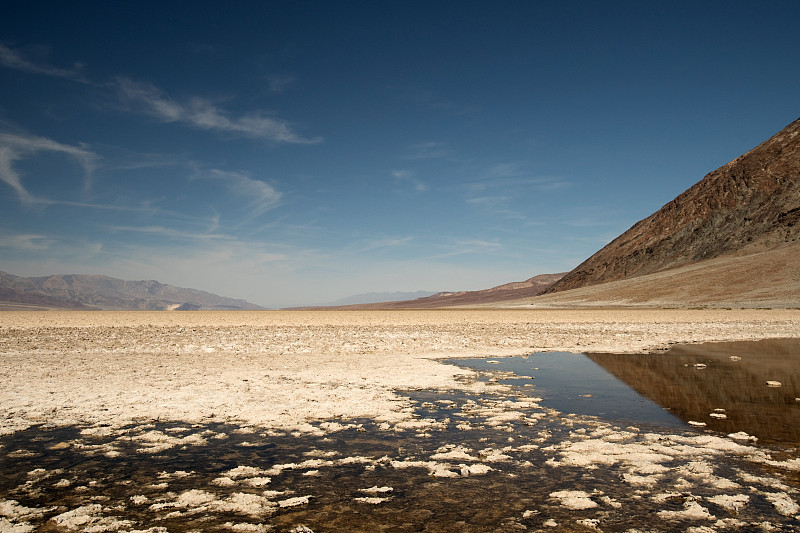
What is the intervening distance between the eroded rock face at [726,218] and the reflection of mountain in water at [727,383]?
7449 cm

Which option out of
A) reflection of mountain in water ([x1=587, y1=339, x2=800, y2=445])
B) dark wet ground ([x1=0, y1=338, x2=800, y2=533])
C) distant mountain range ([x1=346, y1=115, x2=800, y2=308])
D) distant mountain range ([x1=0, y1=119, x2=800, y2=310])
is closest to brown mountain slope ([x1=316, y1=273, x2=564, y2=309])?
distant mountain range ([x1=346, y1=115, x2=800, y2=308])

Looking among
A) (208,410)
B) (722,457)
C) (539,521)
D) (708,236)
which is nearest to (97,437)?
(208,410)

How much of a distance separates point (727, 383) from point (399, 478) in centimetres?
824

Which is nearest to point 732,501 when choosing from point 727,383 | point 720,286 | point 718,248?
point 727,383

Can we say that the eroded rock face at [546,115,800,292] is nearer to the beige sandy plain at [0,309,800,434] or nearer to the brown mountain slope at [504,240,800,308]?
the brown mountain slope at [504,240,800,308]

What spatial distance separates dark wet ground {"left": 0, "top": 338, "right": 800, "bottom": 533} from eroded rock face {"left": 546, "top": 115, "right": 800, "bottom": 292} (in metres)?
85.6

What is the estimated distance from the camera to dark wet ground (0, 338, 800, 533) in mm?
4059

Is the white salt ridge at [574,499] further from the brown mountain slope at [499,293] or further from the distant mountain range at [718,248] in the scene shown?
the brown mountain slope at [499,293]

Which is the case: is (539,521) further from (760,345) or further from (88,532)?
(760,345)

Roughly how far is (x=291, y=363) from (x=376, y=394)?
5.17 meters

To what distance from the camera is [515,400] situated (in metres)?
9.06

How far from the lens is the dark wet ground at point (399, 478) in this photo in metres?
4.06

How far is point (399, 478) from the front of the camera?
16.6ft

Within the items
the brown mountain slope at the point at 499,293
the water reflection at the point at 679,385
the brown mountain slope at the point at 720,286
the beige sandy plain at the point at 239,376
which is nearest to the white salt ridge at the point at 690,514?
the water reflection at the point at 679,385
